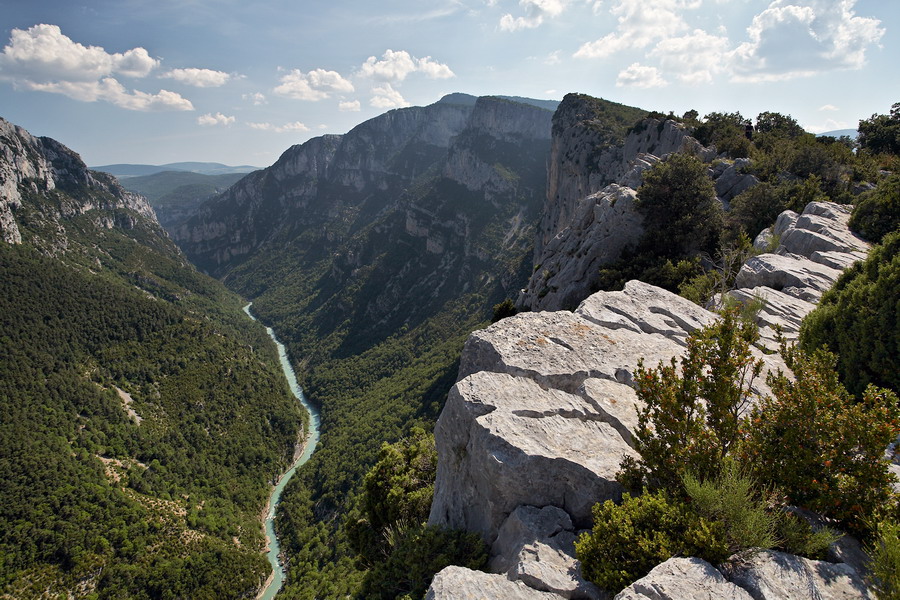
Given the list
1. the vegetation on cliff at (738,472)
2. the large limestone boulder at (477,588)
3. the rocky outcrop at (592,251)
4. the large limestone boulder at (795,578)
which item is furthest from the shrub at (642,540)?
the rocky outcrop at (592,251)

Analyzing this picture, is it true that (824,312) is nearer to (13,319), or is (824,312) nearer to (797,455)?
(797,455)

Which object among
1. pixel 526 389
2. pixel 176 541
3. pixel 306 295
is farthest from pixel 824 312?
pixel 306 295

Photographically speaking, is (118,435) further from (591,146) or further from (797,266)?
(591,146)

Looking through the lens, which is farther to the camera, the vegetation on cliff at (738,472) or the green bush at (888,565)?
the vegetation on cliff at (738,472)

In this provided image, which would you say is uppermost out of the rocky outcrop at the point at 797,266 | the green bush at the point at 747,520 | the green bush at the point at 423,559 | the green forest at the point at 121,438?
the rocky outcrop at the point at 797,266

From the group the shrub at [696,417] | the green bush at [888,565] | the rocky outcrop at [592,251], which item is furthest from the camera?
the rocky outcrop at [592,251]

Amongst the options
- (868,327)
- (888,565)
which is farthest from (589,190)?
(888,565)

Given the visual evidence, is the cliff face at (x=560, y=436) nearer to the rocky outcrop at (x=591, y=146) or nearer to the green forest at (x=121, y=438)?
the rocky outcrop at (x=591, y=146)
